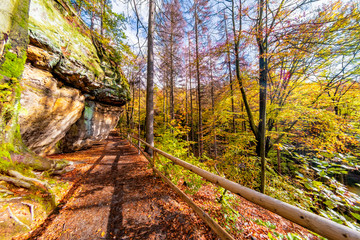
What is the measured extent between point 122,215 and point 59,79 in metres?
6.03

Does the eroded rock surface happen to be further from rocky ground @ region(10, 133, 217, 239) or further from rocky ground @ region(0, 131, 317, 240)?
rocky ground @ region(0, 131, 317, 240)

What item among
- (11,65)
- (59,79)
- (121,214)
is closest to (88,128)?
(59,79)

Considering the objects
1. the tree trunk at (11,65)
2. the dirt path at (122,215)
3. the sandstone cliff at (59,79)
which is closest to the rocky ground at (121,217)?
the dirt path at (122,215)

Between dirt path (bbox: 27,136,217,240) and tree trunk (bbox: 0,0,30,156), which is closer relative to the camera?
dirt path (bbox: 27,136,217,240)

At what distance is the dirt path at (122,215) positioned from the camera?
1.99m

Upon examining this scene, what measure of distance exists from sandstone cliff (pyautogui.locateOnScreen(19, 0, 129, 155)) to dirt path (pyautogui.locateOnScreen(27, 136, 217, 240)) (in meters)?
2.66

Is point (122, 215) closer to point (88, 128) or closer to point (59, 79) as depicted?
point (59, 79)

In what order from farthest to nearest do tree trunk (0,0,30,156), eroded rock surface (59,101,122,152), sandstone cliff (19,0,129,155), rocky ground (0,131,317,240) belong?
eroded rock surface (59,101,122,152)
sandstone cliff (19,0,129,155)
tree trunk (0,0,30,156)
rocky ground (0,131,317,240)

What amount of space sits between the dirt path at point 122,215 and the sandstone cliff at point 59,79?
2.66 m

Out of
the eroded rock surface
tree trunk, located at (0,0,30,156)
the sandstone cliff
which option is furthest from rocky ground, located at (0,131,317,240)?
the eroded rock surface

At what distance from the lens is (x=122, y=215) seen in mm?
2393

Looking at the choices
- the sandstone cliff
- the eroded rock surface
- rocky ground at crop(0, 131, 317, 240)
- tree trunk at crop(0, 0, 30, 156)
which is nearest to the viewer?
rocky ground at crop(0, 131, 317, 240)

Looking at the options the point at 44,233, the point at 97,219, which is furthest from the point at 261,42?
the point at 44,233

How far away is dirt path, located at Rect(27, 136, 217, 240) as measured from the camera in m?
1.99
